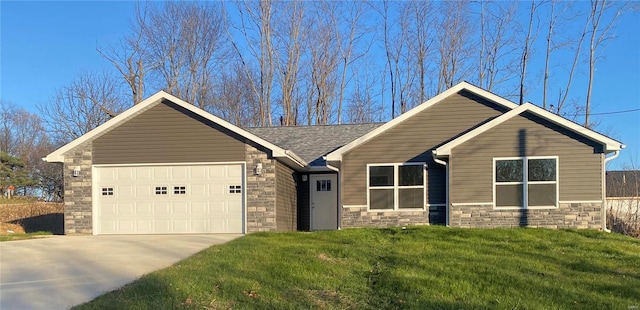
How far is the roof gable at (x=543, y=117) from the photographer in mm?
12188

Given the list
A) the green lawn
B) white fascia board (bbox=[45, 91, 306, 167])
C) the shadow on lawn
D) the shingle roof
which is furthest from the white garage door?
the shadow on lawn

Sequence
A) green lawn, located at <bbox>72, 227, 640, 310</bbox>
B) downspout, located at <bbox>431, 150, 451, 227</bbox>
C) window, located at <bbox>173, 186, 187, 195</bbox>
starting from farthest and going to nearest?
window, located at <bbox>173, 186, 187, 195</bbox>, downspout, located at <bbox>431, 150, 451, 227</bbox>, green lawn, located at <bbox>72, 227, 640, 310</bbox>

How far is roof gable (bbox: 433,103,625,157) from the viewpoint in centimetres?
1219

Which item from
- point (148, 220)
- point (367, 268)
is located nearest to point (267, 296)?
point (367, 268)

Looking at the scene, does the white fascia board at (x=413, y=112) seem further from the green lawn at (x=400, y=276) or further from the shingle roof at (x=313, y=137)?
the green lawn at (x=400, y=276)

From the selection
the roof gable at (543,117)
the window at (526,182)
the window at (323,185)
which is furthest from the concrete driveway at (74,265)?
the window at (526,182)

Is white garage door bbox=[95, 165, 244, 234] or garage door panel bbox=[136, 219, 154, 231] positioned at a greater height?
white garage door bbox=[95, 165, 244, 234]

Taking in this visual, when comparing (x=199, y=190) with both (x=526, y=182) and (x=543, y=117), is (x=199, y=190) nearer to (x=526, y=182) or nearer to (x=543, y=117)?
(x=526, y=182)

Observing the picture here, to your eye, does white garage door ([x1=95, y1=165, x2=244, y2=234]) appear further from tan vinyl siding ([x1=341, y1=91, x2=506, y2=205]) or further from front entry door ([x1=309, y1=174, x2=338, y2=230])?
front entry door ([x1=309, y1=174, x2=338, y2=230])

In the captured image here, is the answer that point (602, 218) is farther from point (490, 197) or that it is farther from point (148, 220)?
point (148, 220)

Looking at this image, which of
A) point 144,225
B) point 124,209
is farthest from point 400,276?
point 124,209

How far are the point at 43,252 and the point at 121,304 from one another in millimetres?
5831

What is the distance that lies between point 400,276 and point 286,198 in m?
8.64

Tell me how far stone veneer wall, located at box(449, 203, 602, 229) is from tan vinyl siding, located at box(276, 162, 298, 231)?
4.87 meters
